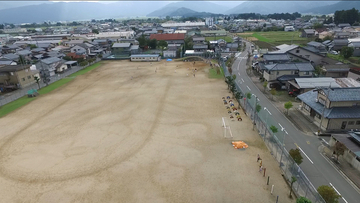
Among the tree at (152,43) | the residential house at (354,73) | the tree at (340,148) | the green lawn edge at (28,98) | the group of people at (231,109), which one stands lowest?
the group of people at (231,109)

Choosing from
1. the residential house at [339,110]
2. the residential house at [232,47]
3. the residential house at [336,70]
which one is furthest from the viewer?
the residential house at [232,47]

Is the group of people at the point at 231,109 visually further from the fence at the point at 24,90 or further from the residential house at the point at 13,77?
the residential house at the point at 13,77

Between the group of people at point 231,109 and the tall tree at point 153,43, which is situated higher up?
the tall tree at point 153,43

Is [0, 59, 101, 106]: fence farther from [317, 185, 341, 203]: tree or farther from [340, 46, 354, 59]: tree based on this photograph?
[340, 46, 354, 59]: tree

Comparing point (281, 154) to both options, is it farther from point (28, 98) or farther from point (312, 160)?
point (28, 98)

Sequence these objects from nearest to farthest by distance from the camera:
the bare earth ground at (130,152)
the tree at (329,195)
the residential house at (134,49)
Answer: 1. the tree at (329,195)
2. the bare earth ground at (130,152)
3. the residential house at (134,49)

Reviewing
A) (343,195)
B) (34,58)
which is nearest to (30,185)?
(343,195)

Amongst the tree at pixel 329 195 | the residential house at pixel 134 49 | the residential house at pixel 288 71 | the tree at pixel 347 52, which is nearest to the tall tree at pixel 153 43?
the residential house at pixel 134 49

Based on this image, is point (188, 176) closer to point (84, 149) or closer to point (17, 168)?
point (84, 149)

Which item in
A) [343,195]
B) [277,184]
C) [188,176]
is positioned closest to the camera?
[343,195]
